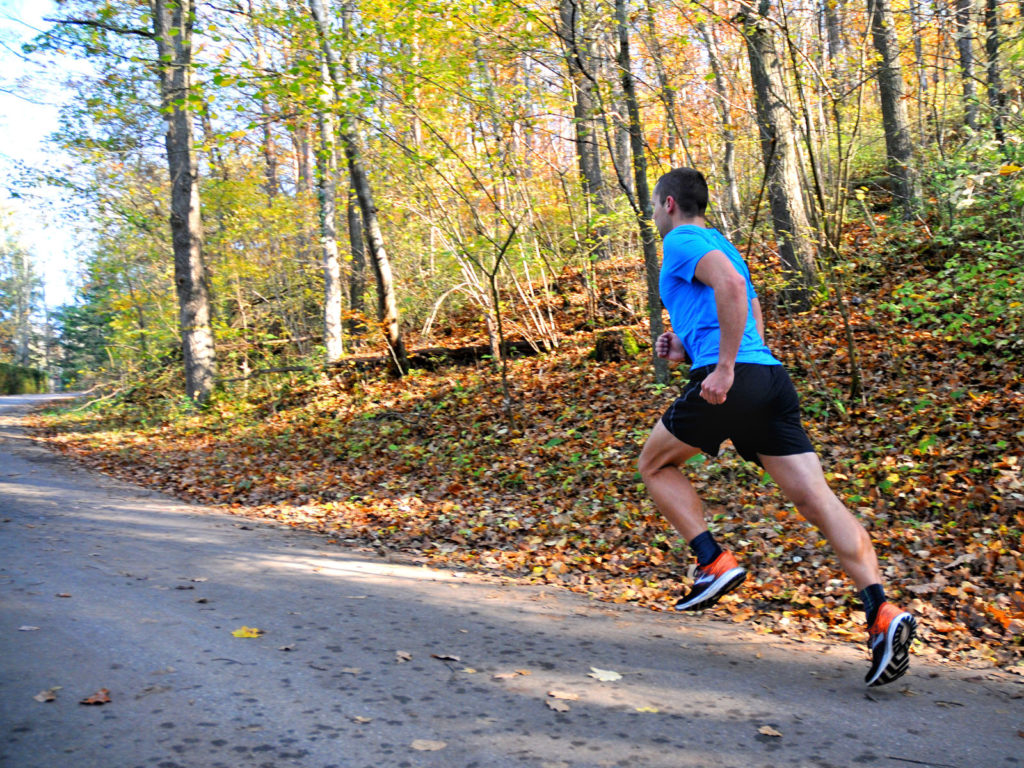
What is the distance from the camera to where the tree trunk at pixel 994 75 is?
32.0ft

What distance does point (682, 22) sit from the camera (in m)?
9.66

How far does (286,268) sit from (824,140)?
48.9 feet

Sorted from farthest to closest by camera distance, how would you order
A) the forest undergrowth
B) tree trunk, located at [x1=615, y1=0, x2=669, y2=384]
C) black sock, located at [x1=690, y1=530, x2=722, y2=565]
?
tree trunk, located at [x1=615, y1=0, x2=669, y2=384] → the forest undergrowth → black sock, located at [x1=690, y1=530, x2=722, y2=565]

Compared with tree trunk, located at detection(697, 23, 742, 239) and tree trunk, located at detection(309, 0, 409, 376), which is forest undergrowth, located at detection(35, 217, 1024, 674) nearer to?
tree trunk, located at detection(309, 0, 409, 376)

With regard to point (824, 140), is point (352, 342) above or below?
below

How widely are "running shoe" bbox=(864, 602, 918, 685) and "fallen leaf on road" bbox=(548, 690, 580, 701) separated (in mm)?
1299

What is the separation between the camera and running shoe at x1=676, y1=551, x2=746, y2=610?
148 inches

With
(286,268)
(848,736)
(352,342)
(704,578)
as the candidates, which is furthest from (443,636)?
(286,268)

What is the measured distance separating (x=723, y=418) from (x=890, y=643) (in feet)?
3.87

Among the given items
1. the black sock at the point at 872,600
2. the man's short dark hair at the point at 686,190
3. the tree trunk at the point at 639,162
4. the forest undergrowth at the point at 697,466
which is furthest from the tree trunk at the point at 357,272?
the black sock at the point at 872,600

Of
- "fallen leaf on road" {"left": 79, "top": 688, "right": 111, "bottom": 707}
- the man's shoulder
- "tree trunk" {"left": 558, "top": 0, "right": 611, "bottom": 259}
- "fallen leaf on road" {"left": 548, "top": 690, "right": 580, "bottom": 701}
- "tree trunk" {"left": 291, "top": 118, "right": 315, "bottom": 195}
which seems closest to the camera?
"fallen leaf on road" {"left": 79, "top": 688, "right": 111, "bottom": 707}

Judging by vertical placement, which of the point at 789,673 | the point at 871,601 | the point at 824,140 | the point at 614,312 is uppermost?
the point at 824,140

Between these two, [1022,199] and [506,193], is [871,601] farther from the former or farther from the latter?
[506,193]

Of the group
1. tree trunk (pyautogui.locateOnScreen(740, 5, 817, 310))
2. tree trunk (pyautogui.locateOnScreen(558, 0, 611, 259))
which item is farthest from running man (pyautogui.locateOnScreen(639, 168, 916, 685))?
tree trunk (pyautogui.locateOnScreen(740, 5, 817, 310))
